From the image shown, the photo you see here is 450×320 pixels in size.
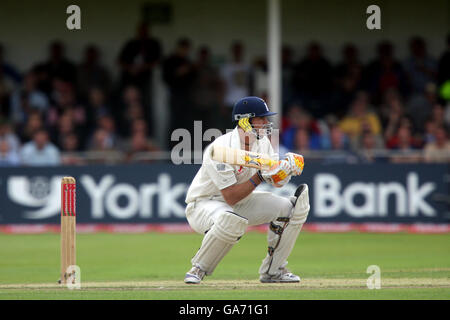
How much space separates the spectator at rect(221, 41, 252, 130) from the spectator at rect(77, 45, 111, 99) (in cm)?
231

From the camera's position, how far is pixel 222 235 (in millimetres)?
7621

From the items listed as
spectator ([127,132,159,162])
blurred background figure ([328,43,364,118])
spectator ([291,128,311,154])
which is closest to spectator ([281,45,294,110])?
blurred background figure ([328,43,364,118])

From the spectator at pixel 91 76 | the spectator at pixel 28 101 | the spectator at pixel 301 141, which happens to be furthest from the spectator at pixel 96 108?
the spectator at pixel 301 141

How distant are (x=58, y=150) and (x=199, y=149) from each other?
2612mm

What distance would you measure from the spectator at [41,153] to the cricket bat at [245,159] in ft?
26.6

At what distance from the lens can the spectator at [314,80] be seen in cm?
1706

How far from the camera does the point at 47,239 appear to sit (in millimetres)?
13852

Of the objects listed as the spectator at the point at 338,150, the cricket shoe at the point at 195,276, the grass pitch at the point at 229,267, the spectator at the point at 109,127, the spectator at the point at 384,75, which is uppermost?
the spectator at the point at 384,75

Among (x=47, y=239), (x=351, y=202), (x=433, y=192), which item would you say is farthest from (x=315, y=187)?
(x=47, y=239)

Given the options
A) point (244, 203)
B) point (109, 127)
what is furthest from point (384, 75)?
point (244, 203)

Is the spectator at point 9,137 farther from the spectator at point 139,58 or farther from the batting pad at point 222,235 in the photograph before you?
the batting pad at point 222,235

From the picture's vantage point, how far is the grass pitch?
730cm
